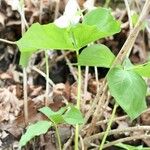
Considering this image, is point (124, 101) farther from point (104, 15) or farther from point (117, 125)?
point (117, 125)

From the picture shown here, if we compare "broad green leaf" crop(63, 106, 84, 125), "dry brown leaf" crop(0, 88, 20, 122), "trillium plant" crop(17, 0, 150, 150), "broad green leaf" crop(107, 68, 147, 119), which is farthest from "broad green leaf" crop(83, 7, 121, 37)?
"dry brown leaf" crop(0, 88, 20, 122)

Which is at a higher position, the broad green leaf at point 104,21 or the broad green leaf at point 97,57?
the broad green leaf at point 104,21

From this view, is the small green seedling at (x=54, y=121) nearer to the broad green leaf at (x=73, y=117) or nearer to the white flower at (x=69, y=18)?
the broad green leaf at (x=73, y=117)

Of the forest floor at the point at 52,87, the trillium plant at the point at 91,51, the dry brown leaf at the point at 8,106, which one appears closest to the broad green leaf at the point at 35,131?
the trillium plant at the point at 91,51

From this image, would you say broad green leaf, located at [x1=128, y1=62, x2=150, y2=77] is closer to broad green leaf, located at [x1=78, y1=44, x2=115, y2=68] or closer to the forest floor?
broad green leaf, located at [x1=78, y1=44, x2=115, y2=68]

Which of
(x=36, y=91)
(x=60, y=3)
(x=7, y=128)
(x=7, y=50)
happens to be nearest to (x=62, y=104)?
(x=36, y=91)
